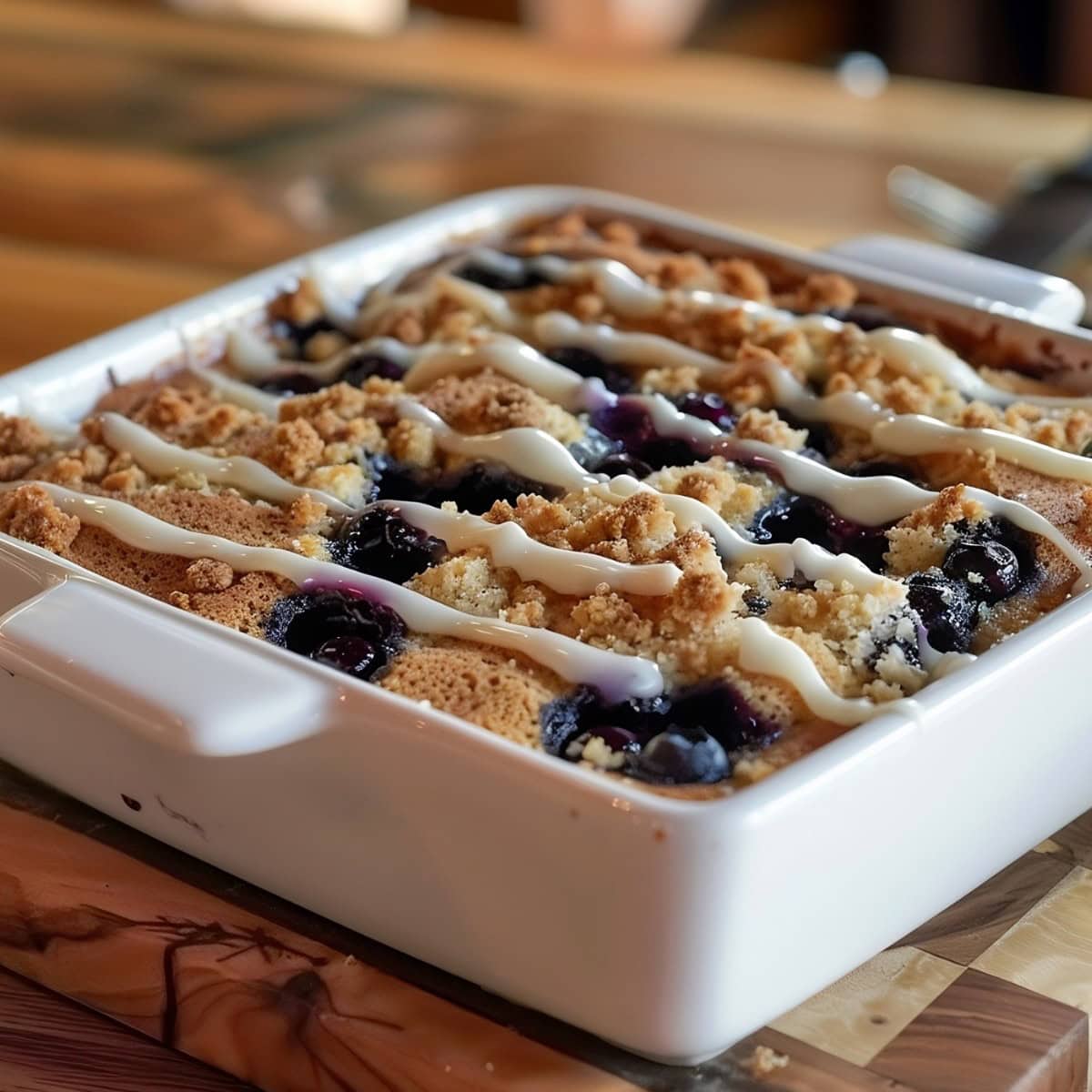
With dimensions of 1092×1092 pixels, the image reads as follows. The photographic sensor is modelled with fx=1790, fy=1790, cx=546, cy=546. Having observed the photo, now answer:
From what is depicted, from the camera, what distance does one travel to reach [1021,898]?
89cm

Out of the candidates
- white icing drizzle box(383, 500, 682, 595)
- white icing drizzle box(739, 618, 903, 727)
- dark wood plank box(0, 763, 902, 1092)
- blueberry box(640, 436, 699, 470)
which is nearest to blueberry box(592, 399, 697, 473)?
blueberry box(640, 436, 699, 470)

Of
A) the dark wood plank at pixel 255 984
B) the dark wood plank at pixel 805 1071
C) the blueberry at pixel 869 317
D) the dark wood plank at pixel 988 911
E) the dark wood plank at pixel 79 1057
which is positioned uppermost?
the blueberry at pixel 869 317

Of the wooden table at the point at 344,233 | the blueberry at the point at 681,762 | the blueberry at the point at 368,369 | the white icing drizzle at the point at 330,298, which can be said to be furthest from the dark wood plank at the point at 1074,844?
the white icing drizzle at the point at 330,298

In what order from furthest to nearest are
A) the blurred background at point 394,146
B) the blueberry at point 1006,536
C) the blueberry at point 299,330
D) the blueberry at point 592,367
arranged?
the blurred background at point 394,146, the blueberry at point 299,330, the blueberry at point 592,367, the blueberry at point 1006,536

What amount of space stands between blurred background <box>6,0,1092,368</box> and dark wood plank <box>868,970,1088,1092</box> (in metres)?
0.92

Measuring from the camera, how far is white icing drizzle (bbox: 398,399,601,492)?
3.31 ft

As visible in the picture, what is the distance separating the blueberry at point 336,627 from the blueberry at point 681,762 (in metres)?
0.15

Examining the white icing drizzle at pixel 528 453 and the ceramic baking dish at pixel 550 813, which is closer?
the ceramic baking dish at pixel 550 813

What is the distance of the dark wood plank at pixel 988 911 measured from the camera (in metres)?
0.85

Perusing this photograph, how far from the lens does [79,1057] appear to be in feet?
2.72

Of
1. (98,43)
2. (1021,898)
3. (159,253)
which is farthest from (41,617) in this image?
A: (98,43)

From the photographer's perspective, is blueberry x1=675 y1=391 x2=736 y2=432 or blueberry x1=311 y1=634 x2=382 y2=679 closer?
blueberry x1=311 y1=634 x2=382 y2=679

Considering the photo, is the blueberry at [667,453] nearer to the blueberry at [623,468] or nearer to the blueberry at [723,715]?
the blueberry at [623,468]

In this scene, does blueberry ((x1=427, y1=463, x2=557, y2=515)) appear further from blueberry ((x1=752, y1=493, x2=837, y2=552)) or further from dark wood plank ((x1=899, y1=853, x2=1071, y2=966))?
dark wood plank ((x1=899, y1=853, x2=1071, y2=966))
